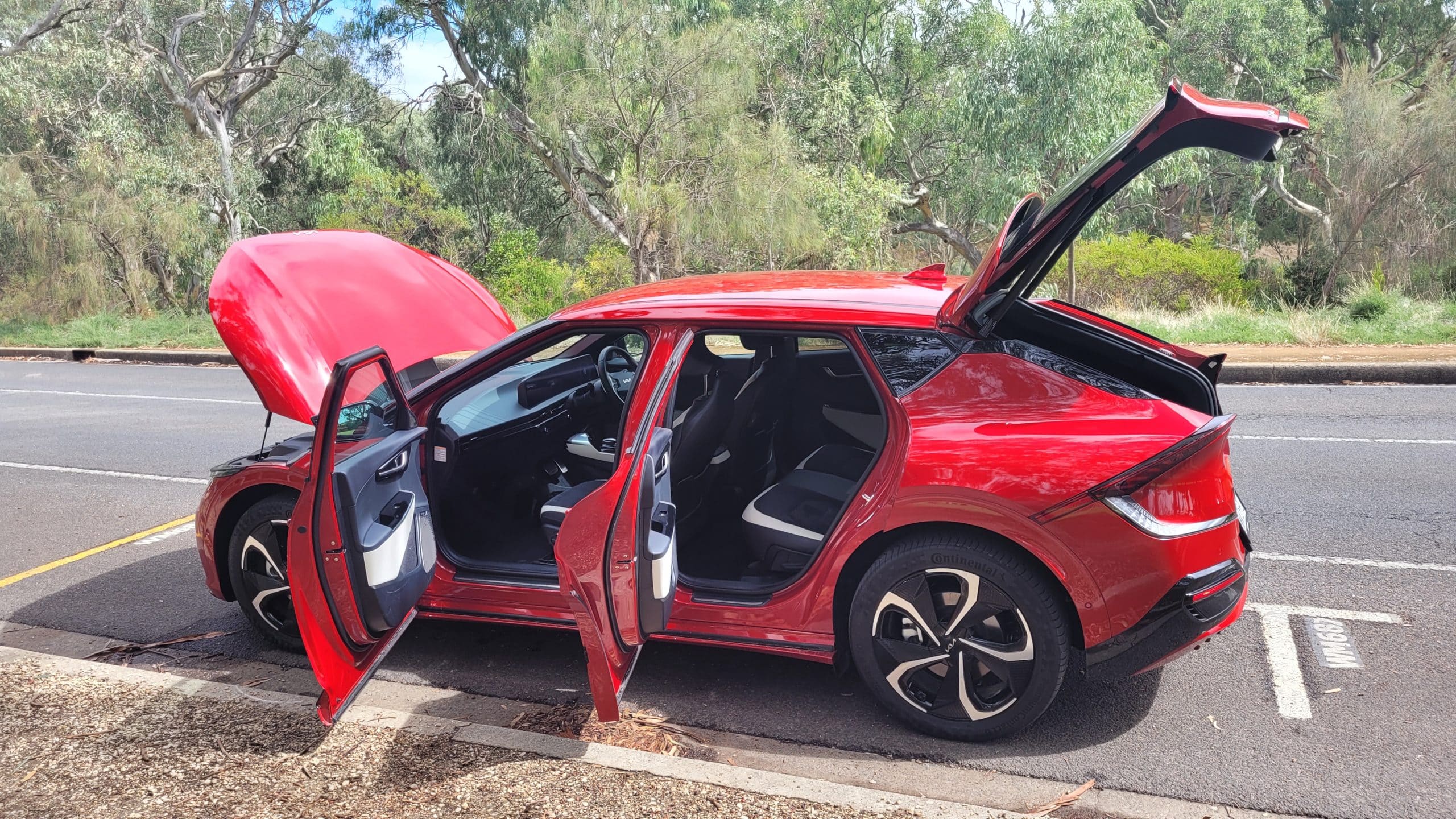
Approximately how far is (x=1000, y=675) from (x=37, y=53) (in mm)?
30515

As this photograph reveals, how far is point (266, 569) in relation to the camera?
14.1 feet

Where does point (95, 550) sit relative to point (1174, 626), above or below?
below

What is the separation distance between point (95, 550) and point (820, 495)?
4.54 metres

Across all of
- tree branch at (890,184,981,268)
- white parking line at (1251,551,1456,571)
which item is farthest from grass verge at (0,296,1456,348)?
tree branch at (890,184,981,268)

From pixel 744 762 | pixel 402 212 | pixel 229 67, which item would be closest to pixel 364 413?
pixel 744 762

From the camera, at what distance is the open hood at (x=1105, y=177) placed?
2.92m

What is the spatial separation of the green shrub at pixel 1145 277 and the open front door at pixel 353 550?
19.3 m

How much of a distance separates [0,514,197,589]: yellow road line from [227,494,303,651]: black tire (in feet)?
5.68

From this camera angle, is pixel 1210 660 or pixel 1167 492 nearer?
pixel 1167 492

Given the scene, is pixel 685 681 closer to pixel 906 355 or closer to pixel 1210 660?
pixel 906 355

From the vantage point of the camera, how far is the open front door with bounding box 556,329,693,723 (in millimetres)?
3266

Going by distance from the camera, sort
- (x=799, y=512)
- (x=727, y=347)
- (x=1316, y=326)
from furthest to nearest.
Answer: (x=1316, y=326) → (x=727, y=347) → (x=799, y=512)

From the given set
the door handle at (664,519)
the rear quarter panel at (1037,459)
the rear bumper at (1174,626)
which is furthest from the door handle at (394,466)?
the rear bumper at (1174,626)

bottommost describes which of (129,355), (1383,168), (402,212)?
(129,355)
